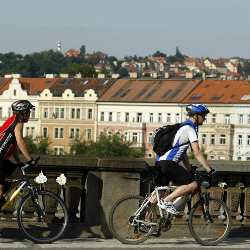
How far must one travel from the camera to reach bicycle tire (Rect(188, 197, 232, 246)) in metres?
8.75

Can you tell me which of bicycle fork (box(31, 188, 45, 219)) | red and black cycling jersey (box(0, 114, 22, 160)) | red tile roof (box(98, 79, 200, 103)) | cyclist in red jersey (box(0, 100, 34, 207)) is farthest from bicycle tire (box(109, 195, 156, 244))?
red tile roof (box(98, 79, 200, 103))

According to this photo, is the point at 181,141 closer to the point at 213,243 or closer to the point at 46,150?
the point at 213,243

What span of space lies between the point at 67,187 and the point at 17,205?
0.64m

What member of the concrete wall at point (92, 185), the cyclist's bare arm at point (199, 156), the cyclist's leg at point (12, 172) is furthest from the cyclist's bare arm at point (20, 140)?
the cyclist's bare arm at point (199, 156)

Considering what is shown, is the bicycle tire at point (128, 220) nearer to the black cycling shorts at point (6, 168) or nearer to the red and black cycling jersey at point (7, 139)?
the black cycling shorts at point (6, 168)

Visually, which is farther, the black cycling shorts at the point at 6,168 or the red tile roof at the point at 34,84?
the red tile roof at the point at 34,84

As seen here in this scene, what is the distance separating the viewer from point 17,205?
8688 mm

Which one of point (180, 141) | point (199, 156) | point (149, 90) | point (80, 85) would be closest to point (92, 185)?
point (180, 141)

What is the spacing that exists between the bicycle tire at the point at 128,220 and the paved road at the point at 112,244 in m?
0.09

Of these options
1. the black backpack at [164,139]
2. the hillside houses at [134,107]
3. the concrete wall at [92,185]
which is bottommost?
the concrete wall at [92,185]

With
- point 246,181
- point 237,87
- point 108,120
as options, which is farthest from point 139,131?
point 246,181

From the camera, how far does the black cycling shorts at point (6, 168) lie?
8445 mm

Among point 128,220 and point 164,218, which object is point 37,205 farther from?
point 164,218

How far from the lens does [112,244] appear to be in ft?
28.3
